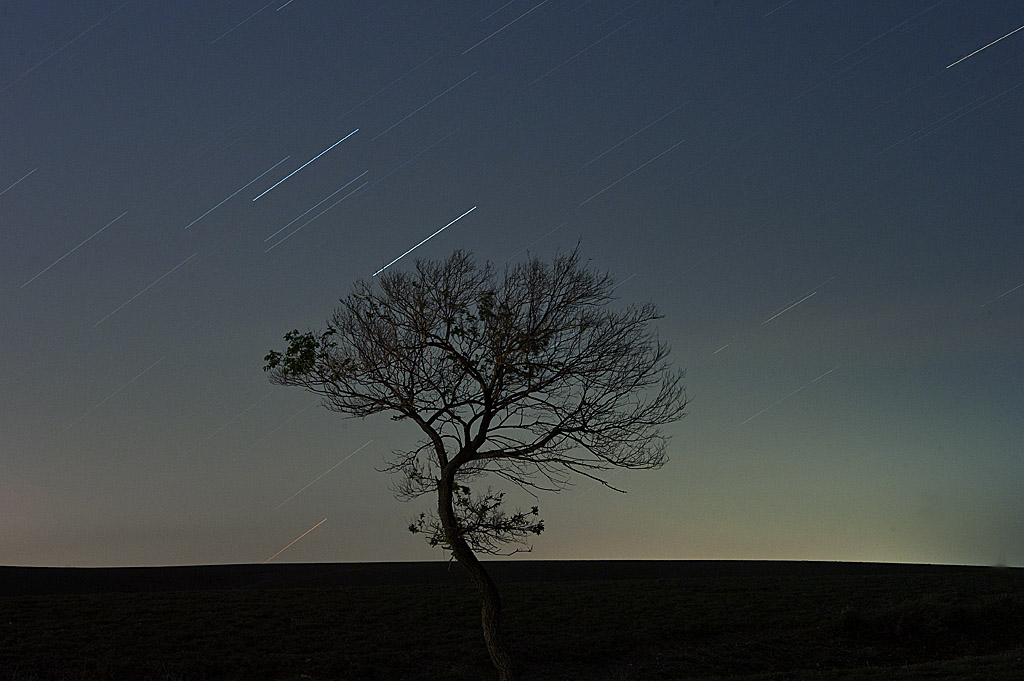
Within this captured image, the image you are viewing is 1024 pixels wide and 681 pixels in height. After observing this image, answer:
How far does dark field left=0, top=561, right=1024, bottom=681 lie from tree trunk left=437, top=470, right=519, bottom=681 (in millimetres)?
3639

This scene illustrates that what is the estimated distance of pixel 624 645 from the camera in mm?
25922

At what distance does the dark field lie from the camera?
73.9 feet

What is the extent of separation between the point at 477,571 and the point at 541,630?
9140 mm

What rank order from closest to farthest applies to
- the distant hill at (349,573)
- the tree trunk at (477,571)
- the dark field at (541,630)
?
1. the tree trunk at (477,571)
2. the dark field at (541,630)
3. the distant hill at (349,573)

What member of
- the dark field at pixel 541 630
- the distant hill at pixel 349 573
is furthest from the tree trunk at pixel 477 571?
the distant hill at pixel 349 573

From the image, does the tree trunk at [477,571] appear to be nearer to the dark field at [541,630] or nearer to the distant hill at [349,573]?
the dark field at [541,630]

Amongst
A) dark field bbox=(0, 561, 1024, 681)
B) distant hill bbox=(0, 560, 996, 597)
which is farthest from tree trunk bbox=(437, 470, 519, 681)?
distant hill bbox=(0, 560, 996, 597)

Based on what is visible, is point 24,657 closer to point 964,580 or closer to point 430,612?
point 430,612

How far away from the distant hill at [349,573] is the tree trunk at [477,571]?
1795cm

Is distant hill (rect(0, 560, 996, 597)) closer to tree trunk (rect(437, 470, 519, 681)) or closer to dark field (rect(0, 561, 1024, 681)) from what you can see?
dark field (rect(0, 561, 1024, 681))

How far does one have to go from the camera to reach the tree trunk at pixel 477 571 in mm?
19125

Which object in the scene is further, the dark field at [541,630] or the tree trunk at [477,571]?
the dark field at [541,630]

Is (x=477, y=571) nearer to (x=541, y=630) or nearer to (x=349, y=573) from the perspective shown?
(x=541, y=630)

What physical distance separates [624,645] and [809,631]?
684cm
